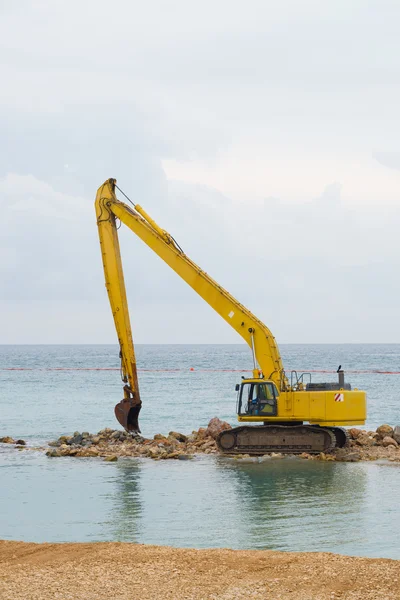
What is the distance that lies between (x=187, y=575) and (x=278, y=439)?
541 inches

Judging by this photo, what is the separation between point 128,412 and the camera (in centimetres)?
2589

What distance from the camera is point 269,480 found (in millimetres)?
20859

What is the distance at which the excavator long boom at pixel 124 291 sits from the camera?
24531 millimetres

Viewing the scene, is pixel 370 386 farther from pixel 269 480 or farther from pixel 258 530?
pixel 258 530

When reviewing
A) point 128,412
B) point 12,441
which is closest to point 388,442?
point 128,412

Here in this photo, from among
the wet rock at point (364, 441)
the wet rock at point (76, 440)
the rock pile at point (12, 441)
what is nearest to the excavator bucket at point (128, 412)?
the wet rock at point (76, 440)

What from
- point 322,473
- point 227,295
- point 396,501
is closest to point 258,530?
point 396,501

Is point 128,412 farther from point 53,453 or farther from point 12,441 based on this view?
point 12,441

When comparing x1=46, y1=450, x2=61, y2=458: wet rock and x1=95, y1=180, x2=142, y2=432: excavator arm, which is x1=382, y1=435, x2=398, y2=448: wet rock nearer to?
x1=95, y1=180, x2=142, y2=432: excavator arm

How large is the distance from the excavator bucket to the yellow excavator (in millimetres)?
31

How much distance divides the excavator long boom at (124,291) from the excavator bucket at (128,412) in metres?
0.03

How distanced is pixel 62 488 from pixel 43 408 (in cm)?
2633

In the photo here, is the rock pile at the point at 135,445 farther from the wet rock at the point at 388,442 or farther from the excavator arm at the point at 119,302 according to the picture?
the wet rock at the point at 388,442

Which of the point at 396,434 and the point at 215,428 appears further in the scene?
the point at 215,428
